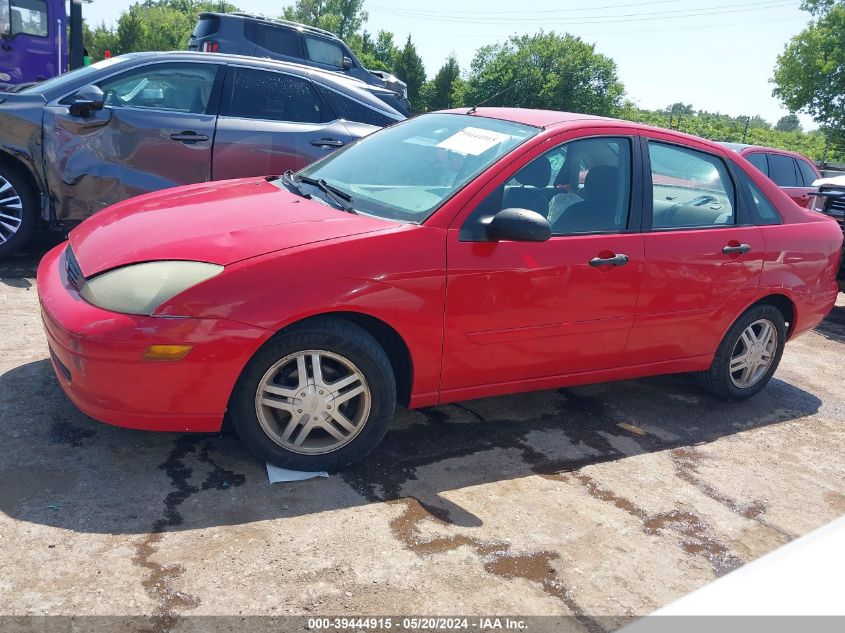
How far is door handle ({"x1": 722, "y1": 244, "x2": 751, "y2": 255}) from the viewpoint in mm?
4363

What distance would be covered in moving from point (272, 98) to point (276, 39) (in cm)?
837

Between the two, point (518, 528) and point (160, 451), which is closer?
point (518, 528)

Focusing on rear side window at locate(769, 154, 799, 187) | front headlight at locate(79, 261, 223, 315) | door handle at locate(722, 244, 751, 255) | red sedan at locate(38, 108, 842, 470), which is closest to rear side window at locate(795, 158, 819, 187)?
rear side window at locate(769, 154, 799, 187)

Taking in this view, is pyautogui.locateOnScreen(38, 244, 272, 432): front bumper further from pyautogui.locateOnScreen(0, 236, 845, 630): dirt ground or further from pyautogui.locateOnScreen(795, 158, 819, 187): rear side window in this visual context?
pyautogui.locateOnScreen(795, 158, 819, 187): rear side window

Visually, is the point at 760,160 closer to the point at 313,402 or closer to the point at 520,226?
the point at 520,226

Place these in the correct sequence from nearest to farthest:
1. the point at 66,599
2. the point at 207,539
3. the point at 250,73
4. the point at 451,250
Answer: the point at 66,599 < the point at 207,539 < the point at 451,250 < the point at 250,73

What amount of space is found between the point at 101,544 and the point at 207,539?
14.2 inches

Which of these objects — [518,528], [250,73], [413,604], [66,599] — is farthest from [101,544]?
[250,73]

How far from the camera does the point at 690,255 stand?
4207mm

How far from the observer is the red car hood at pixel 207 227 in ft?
10.4

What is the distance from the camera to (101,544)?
269cm

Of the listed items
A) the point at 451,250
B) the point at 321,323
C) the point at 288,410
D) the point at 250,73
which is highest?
the point at 250,73

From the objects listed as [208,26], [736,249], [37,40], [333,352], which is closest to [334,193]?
[333,352]

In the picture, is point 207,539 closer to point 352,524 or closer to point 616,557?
point 352,524
